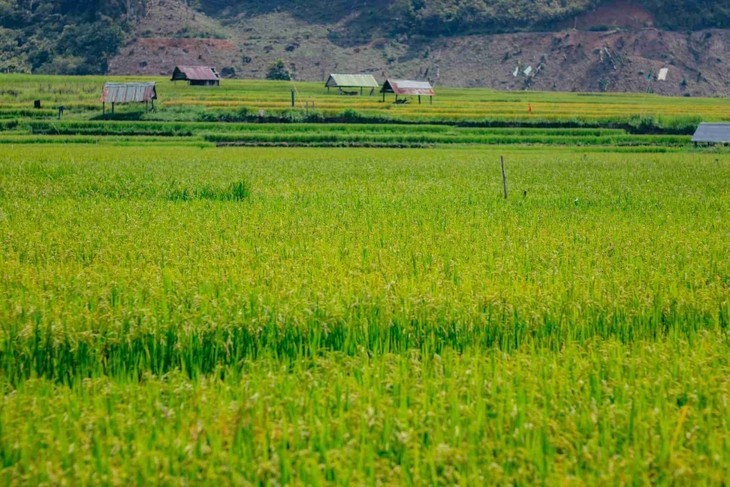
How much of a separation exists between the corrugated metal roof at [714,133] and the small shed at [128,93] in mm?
38313

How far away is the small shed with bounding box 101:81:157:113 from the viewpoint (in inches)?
2448

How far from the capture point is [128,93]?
6288cm

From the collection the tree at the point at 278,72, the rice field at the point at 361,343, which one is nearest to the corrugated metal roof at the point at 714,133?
the rice field at the point at 361,343

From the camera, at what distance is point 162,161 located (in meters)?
29.2

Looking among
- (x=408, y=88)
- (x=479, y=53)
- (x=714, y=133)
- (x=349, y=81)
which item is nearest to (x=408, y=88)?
(x=408, y=88)

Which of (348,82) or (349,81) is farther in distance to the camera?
(349,81)

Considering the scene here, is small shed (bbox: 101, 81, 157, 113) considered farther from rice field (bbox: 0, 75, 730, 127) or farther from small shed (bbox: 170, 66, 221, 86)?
small shed (bbox: 170, 66, 221, 86)

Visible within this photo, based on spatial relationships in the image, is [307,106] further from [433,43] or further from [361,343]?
[433,43]

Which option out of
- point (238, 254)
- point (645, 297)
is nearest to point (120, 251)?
point (238, 254)

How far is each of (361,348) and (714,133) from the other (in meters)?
46.5

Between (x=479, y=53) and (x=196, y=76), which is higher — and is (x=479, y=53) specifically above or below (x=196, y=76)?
above

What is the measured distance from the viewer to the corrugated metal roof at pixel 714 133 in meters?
47.7

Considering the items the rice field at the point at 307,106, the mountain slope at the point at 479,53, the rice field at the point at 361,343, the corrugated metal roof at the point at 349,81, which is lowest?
the rice field at the point at 307,106

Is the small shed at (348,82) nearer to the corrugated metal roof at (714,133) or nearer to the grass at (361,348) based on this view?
the corrugated metal roof at (714,133)
